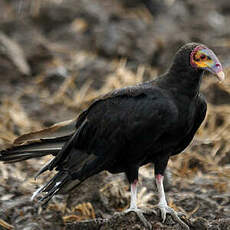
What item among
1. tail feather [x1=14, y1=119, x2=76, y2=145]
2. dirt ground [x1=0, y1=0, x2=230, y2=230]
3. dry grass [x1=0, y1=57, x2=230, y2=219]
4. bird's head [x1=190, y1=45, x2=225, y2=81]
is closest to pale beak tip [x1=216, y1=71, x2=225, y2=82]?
bird's head [x1=190, y1=45, x2=225, y2=81]

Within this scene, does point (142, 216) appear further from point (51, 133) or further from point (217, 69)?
point (217, 69)

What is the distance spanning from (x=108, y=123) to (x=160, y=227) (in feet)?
2.77

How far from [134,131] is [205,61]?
706mm

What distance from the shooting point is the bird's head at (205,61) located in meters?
4.32

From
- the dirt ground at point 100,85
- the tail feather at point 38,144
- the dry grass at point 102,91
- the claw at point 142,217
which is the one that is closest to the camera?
the claw at point 142,217

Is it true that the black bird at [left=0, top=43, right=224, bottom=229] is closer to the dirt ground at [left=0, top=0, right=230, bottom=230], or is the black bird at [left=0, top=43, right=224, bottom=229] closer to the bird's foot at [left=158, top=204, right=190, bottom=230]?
the bird's foot at [left=158, top=204, right=190, bottom=230]

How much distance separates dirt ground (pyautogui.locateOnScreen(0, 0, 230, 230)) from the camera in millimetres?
5355

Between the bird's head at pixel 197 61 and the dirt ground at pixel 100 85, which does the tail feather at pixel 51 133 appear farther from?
the bird's head at pixel 197 61

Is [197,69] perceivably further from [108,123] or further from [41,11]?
[41,11]

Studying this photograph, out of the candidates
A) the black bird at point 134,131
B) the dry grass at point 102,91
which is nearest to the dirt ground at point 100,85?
the dry grass at point 102,91

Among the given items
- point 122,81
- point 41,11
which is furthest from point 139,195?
point 41,11

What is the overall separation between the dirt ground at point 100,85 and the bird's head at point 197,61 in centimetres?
106

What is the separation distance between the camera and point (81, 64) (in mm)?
8977

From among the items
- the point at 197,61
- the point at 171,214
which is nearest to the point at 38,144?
the point at 171,214
